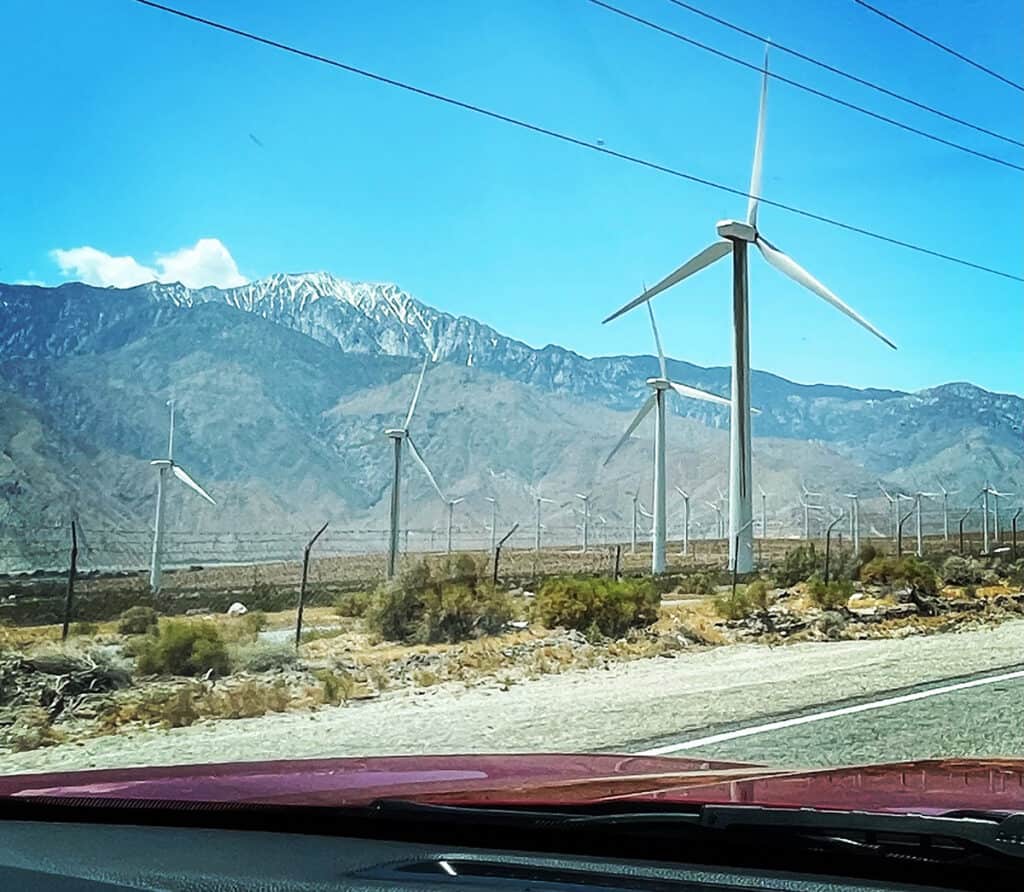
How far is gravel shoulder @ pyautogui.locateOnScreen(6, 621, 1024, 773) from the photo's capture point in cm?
1027

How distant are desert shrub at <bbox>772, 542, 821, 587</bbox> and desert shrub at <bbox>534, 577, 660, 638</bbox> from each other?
1319 centimetres

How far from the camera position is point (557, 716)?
12062 mm

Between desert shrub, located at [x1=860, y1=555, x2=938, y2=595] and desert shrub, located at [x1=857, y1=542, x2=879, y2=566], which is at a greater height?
desert shrub, located at [x1=857, y1=542, x2=879, y2=566]

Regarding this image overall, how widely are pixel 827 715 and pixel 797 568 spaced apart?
28117 mm

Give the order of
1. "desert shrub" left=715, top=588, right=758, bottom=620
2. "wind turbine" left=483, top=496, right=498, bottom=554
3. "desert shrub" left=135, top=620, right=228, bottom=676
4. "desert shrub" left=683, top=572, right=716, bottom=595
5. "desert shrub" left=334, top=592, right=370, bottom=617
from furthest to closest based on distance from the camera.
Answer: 1. "wind turbine" left=483, top=496, right=498, bottom=554
2. "desert shrub" left=683, top=572, right=716, bottom=595
3. "desert shrub" left=715, top=588, right=758, bottom=620
4. "desert shrub" left=334, top=592, right=370, bottom=617
5. "desert shrub" left=135, top=620, right=228, bottom=676

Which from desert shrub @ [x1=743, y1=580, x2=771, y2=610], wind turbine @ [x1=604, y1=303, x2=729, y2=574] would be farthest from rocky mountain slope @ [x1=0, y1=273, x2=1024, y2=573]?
desert shrub @ [x1=743, y1=580, x2=771, y2=610]

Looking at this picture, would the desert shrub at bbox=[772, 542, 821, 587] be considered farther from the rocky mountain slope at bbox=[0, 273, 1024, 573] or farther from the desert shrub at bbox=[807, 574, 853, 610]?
the rocky mountain slope at bbox=[0, 273, 1024, 573]

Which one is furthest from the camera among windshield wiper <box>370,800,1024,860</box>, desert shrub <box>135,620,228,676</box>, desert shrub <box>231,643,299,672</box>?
desert shrub <box>231,643,299,672</box>

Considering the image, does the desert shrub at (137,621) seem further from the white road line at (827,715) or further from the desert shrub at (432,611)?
the white road line at (827,715)

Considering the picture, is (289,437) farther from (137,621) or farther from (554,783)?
(554,783)

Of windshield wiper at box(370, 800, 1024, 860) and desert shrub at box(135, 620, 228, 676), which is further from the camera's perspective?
desert shrub at box(135, 620, 228, 676)

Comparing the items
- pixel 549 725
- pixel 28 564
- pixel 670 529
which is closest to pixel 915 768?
pixel 549 725

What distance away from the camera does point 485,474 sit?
143 meters

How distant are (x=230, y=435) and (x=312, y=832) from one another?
135 metres
